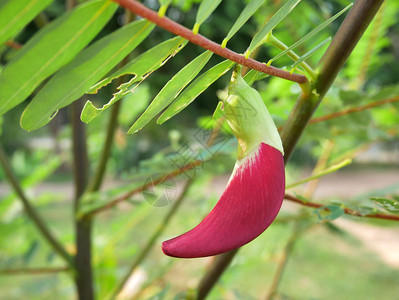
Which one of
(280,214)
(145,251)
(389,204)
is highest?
(389,204)

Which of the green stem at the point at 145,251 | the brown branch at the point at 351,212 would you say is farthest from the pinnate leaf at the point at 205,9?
the green stem at the point at 145,251

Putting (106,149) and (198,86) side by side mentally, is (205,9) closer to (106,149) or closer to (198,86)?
(198,86)

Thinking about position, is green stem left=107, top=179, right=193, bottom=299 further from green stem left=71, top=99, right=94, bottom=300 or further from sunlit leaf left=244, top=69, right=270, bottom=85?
sunlit leaf left=244, top=69, right=270, bottom=85

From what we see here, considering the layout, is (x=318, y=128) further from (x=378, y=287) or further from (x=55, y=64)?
(x=378, y=287)

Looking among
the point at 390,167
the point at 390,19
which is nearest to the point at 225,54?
the point at 390,19

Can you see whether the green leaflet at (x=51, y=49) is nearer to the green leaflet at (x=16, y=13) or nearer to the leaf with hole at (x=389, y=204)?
the green leaflet at (x=16, y=13)

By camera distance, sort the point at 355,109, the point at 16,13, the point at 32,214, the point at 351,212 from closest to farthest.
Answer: the point at 16,13 < the point at 351,212 < the point at 355,109 < the point at 32,214

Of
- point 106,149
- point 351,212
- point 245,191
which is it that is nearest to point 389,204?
point 351,212
